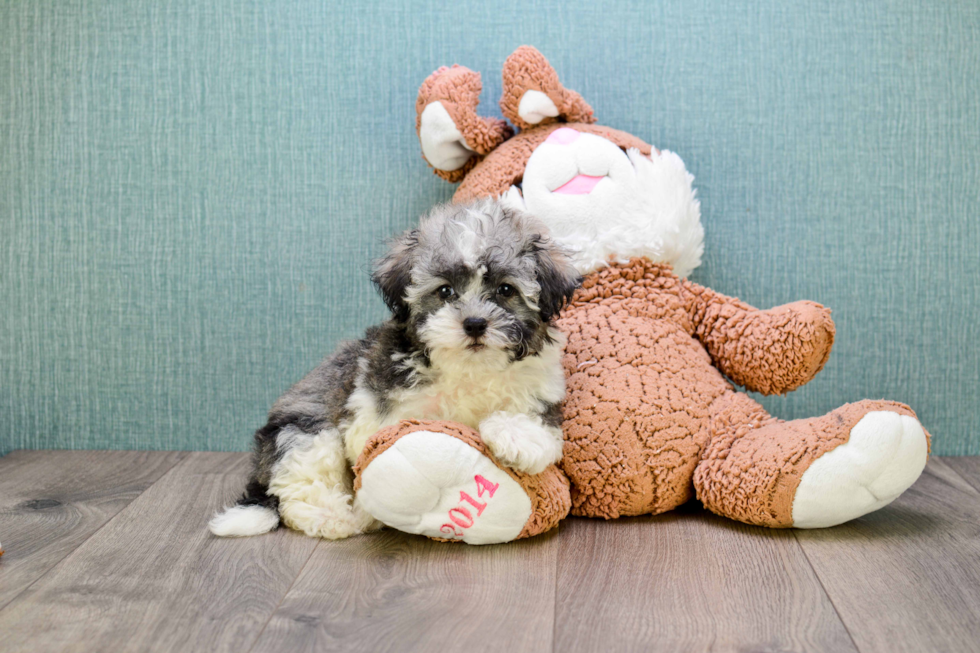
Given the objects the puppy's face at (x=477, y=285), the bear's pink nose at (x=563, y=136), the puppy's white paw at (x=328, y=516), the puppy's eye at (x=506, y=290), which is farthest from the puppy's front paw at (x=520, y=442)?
the bear's pink nose at (x=563, y=136)

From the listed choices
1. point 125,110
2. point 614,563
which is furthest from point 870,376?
point 125,110

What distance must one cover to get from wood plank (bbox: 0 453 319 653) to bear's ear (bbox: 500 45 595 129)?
4.00 ft

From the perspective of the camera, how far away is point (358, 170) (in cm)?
246

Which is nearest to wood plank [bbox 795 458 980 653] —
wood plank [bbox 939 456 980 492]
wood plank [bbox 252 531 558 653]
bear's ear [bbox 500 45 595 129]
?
wood plank [bbox 939 456 980 492]

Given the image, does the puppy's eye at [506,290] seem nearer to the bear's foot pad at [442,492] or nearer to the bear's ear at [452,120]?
the bear's foot pad at [442,492]

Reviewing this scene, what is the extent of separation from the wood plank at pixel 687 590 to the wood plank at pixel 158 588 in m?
0.58

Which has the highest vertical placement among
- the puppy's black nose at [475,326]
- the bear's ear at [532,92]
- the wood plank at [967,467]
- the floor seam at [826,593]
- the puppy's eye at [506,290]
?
the bear's ear at [532,92]

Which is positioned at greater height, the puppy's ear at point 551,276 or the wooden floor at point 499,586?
the puppy's ear at point 551,276

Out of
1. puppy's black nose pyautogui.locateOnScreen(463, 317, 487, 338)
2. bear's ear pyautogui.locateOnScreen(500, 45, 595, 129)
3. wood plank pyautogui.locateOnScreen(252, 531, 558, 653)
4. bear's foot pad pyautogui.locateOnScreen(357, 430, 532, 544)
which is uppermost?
bear's ear pyautogui.locateOnScreen(500, 45, 595, 129)

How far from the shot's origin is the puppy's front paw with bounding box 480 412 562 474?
1616 millimetres

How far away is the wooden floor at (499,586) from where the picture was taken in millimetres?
1347

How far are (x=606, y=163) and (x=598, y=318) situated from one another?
40 centimetres

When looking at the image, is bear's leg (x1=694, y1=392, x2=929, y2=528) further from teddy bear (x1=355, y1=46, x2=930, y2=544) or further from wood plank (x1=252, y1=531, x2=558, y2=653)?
wood plank (x1=252, y1=531, x2=558, y2=653)

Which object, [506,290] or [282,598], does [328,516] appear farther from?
[506,290]
